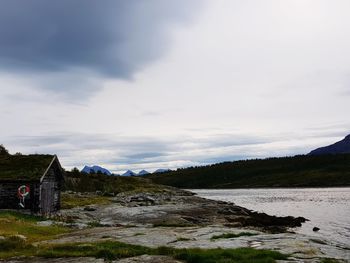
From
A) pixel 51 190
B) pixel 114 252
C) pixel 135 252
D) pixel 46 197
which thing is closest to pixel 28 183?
pixel 46 197

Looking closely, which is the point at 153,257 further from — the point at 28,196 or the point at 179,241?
the point at 28,196

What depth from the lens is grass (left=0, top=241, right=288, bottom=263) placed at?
21.0 m

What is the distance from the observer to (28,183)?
50.2 m

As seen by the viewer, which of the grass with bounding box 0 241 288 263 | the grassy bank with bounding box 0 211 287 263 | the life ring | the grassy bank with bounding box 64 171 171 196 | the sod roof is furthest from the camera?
the grassy bank with bounding box 64 171 171 196

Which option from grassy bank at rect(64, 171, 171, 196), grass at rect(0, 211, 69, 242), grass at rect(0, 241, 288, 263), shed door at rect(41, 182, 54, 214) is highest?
grassy bank at rect(64, 171, 171, 196)

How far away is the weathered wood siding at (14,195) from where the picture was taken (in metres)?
49.9

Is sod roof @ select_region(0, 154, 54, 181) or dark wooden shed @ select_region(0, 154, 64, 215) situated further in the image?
sod roof @ select_region(0, 154, 54, 181)

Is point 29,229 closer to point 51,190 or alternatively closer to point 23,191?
point 23,191

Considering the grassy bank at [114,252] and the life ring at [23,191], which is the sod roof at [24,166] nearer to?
the life ring at [23,191]

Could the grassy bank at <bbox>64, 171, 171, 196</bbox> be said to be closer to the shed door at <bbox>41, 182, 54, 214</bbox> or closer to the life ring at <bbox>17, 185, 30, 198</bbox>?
the shed door at <bbox>41, 182, 54, 214</bbox>

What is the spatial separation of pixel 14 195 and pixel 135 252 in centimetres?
3068

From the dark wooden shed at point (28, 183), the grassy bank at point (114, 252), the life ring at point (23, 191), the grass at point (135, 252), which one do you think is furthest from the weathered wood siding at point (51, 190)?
the grass at point (135, 252)

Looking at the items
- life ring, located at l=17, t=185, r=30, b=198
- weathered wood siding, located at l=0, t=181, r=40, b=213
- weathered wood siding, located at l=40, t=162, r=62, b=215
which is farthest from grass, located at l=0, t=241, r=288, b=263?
weathered wood siding, located at l=40, t=162, r=62, b=215

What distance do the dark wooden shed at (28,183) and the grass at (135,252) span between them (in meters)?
24.2
